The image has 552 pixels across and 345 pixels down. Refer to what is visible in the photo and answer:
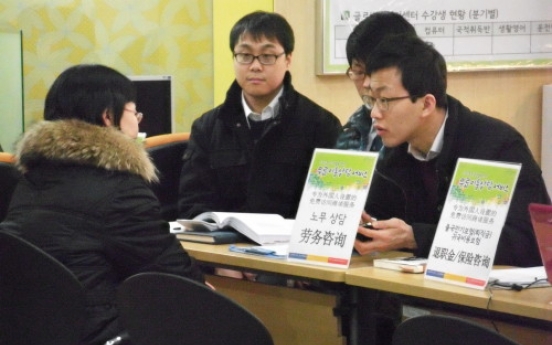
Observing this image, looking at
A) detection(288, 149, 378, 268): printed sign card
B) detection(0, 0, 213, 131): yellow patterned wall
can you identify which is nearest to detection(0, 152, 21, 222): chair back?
detection(288, 149, 378, 268): printed sign card

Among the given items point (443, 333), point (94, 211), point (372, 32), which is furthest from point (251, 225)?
point (443, 333)

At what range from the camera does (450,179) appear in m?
2.69

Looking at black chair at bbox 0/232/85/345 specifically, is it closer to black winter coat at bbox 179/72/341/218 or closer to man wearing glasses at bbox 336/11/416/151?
black winter coat at bbox 179/72/341/218

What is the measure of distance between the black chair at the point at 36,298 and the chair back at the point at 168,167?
1.50 metres

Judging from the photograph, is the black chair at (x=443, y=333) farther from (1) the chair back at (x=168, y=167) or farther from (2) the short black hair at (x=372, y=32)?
(1) the chair back at (x=168, y=167)

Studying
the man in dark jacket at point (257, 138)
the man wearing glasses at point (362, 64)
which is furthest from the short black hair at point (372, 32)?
the man in dark jacket at point (257, 138)

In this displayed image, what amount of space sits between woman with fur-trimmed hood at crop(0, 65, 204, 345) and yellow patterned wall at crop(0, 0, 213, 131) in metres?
2.54

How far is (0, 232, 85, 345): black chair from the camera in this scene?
6.97 ft

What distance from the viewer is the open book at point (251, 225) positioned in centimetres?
287

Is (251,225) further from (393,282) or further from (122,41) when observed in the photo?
(122,41)

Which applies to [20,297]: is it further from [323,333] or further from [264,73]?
[264,73]

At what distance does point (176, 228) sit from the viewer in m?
3.11

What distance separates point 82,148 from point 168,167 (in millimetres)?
1374

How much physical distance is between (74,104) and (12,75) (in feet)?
8.28
